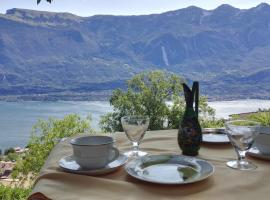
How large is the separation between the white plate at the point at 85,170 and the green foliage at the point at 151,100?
5764mm

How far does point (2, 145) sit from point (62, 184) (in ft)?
91.6

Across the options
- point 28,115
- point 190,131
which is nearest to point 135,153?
point 190,131

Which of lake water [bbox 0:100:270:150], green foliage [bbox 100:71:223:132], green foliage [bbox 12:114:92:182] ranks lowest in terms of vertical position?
lake water [bbox 0:100:270:150]

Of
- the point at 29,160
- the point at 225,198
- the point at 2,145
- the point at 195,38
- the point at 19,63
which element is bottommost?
the point at 2,145

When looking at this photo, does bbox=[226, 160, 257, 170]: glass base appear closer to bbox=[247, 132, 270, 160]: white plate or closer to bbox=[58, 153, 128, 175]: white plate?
bbox=[247, 132, 270, 160]: white plate

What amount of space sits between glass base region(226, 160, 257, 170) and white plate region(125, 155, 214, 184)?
76 mm

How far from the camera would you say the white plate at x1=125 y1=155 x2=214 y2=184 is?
0.86 metres

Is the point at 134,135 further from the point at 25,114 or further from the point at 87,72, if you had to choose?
the point at 87,72

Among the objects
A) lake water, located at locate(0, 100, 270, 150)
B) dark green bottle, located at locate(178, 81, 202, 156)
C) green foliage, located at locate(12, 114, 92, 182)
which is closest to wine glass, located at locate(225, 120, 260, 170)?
dark green bottle, located at locate(178, 81, 202, 156)

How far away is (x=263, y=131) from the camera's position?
3.72ft

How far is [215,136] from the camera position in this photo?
1.35 metres

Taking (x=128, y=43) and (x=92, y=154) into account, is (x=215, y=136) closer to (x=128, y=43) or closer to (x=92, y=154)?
(x=92, y=154)

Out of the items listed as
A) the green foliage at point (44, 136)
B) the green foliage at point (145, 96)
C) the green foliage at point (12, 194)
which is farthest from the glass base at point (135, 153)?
the green foliage at point (145, 96)

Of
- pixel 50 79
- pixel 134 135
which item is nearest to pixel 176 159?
pixel 134 135
